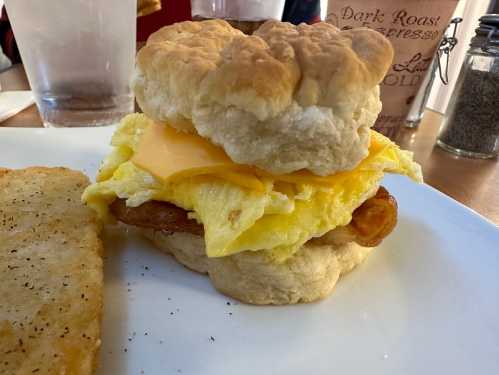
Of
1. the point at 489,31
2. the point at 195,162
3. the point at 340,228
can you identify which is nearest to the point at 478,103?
the point at 489,31

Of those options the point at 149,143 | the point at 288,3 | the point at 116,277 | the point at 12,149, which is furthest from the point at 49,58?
the point at 288,3

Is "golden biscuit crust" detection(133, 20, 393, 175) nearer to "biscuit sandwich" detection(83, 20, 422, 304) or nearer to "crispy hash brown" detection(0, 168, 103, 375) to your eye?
"biscuit sandwich" detection(83, 20, 422, 304)

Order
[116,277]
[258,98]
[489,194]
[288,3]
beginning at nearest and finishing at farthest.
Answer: [258,98], [116,277], [489,194], [288,3]

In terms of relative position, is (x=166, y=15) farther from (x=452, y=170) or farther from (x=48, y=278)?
(x=48, y=278)

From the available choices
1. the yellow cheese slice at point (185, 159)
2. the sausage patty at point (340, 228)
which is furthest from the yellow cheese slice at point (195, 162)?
the sausage patty at point (340, 228)

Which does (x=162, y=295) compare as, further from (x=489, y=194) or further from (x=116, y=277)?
(x=489, y=194)

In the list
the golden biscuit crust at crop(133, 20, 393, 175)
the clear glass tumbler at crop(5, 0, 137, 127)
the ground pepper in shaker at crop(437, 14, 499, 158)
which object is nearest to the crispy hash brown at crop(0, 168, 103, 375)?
the golden biscuit crust at crop(133, 20, 393, 175)

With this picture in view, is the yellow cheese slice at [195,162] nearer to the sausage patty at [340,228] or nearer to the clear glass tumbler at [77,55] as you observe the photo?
the sausage patty at [340,228]
